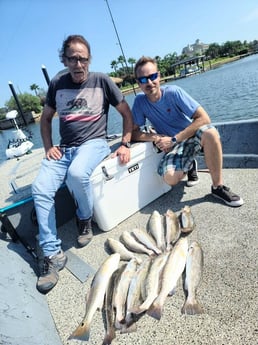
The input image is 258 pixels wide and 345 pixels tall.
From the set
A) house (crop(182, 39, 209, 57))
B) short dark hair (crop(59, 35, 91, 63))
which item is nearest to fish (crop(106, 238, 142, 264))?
short dark hair (crop(59, 35, 91, 63))

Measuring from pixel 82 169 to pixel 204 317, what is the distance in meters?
1.63

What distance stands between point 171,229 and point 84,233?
93 centimetres

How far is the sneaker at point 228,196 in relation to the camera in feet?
9.15

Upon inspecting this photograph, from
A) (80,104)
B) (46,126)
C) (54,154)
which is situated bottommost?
(54,154)

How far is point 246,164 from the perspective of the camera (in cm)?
358

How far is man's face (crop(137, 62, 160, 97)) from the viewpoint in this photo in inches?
116

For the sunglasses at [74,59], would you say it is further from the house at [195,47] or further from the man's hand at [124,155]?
the house at [195,47]

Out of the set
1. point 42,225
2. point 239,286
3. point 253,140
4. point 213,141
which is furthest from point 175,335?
point 253,140

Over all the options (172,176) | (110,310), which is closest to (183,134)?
(172,176)

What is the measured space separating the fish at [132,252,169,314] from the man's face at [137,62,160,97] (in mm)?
1794

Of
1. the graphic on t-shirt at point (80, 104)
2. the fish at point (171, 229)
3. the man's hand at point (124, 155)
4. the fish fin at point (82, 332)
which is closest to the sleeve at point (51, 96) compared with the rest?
the graphic on t-shirt at point (80, 104)

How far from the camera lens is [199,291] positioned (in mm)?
1923

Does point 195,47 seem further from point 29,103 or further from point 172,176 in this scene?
point 172,176

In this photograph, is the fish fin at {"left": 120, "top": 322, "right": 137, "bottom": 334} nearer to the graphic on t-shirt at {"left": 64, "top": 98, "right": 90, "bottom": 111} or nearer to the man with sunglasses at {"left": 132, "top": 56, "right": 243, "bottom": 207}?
the man with sunglasses at {"left": 132, "top": 56, "right": 243, "bottom": 207}
